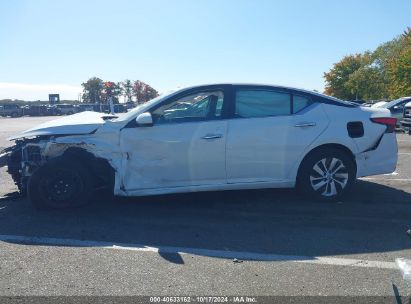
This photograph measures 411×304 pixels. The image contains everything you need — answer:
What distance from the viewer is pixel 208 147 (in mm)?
5824

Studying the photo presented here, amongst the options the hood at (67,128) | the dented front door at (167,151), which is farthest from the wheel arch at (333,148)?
the hood at (67,128)

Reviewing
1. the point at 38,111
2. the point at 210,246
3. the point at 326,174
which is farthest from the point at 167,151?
the point at 38,111

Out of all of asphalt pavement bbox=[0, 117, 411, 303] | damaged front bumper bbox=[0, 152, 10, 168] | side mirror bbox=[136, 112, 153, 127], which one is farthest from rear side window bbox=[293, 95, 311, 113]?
damaged front bumper bbox=[0, 152, 10, 168]

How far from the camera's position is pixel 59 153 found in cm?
603

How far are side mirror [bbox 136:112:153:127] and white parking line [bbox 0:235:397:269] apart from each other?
5.55 ft

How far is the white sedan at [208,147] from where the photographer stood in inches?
229

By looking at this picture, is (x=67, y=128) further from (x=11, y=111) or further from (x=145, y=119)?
(x=11, y=111)

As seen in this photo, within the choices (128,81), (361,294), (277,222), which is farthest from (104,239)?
(128,81)

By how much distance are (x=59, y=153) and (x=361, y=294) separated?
13.9ft

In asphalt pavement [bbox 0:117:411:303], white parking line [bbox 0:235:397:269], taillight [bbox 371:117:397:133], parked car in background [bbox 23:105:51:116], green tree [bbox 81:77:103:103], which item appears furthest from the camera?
green tree [bbox 81:77:103:103]

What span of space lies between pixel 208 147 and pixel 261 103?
0.98m

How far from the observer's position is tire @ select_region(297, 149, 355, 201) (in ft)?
20.0

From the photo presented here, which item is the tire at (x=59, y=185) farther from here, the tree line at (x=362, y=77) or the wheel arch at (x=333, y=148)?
the tree line at (x=362, y=77)

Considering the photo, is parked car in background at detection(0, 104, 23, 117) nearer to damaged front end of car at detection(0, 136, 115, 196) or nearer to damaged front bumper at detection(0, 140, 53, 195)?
damaged front bumper at detection(0, 140, 53, 195)
